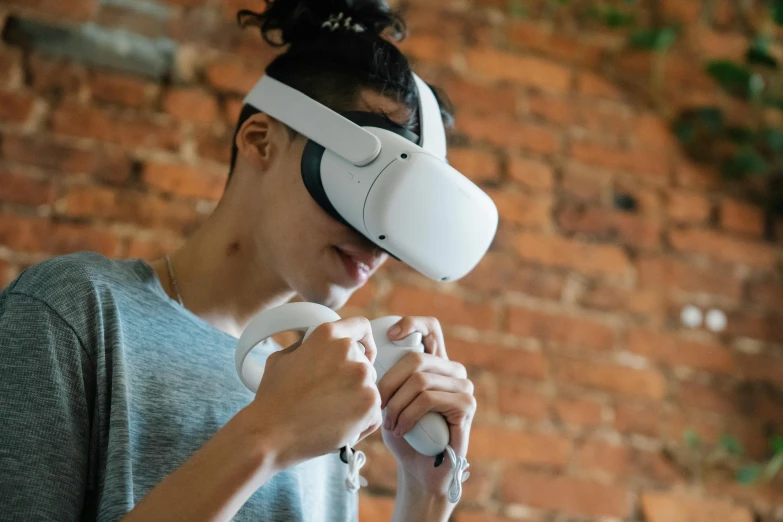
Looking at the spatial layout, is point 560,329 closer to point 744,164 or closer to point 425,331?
point 744,164

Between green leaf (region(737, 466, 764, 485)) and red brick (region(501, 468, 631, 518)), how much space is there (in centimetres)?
21

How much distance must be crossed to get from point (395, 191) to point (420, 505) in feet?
1.29

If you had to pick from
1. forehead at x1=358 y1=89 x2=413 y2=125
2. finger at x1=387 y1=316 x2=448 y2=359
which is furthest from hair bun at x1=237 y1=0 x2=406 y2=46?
finger at x1=387 y1=316 x2=448 y2=359

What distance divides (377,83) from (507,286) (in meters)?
0.63

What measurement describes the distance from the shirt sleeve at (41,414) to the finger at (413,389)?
305mm

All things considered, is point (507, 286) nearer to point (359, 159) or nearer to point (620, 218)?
point (620, 218)

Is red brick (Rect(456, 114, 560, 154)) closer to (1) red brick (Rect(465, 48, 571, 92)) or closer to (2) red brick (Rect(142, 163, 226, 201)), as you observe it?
(1) red brick (Rect(465, 48, 571, 92))

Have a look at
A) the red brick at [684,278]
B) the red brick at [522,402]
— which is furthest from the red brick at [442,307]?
the red brick at [684,278]

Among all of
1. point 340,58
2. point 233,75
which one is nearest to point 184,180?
point 233,75

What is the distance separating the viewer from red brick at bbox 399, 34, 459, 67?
157 centimetres

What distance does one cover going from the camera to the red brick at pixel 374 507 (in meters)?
1.33

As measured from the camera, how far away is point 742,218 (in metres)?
1.67

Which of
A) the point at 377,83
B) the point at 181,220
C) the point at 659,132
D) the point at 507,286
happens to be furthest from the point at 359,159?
the point at 659,132

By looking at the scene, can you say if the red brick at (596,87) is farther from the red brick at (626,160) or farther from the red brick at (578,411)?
the red brick at (578,411)
